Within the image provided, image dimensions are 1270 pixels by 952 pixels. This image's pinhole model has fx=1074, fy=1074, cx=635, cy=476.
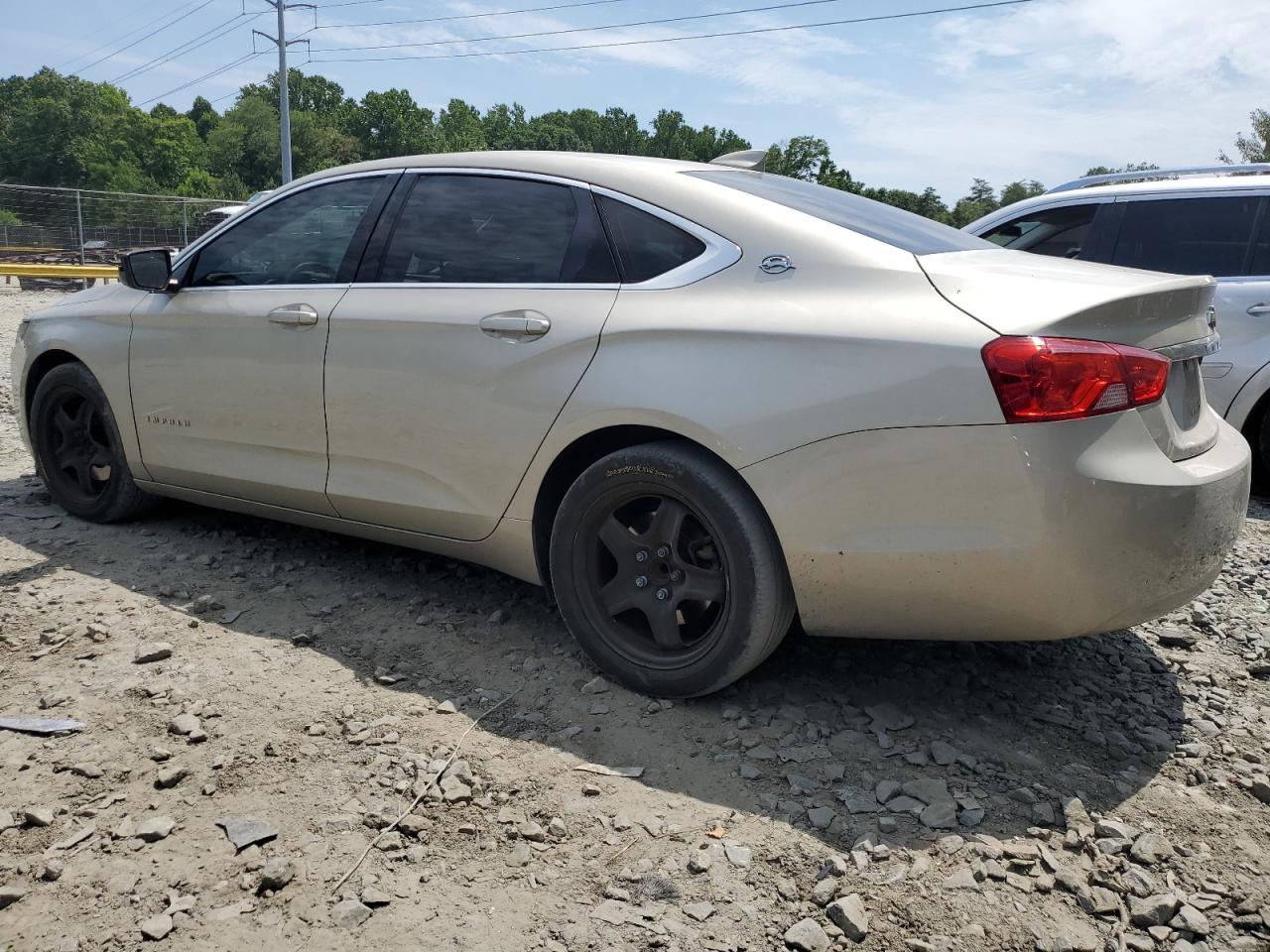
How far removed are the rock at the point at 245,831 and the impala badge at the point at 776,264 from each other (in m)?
1.93

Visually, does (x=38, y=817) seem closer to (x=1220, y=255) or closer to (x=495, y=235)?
(x=495, y=235)

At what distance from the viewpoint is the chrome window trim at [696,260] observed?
308 centimetres

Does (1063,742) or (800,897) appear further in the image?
(1063,742)

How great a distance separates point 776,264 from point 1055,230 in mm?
4284

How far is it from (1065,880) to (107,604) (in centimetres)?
330

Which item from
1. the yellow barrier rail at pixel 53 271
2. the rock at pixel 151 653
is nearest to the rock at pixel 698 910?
Answer: the rock at pixel 151 653

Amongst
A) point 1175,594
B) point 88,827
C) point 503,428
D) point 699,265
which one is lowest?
point 88,827

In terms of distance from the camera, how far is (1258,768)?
2920 millimetres

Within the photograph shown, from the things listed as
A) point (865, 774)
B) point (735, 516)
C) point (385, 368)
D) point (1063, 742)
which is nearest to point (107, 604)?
point (385, 368)

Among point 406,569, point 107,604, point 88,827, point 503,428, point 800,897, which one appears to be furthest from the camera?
point 406,569

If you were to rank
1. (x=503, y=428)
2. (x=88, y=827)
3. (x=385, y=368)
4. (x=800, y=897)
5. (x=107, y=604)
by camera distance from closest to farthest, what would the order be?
1. (x=800, y=897)
2. (x=88, y=827)
3. (x=503, y=428)
4. (x=385, y=368)
5. (x=107, y=604)

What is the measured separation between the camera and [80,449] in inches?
193

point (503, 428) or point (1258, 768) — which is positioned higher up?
point (503, 428)

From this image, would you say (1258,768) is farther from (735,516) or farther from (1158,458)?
(735,516)
